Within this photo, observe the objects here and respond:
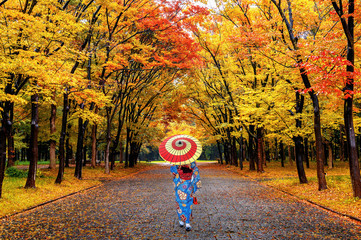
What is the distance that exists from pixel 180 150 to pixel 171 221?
194cm

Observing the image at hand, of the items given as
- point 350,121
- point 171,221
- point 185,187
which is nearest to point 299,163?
point 350,121

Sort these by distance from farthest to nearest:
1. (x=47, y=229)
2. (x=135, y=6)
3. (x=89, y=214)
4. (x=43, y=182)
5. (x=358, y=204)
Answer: (x=135, y=6), (x=43, y=182), (x=358, y=204), (x=89, y=214), (x=47, y=229)

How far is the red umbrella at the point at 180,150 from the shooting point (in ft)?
20.3

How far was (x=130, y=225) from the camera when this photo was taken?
6520 mm

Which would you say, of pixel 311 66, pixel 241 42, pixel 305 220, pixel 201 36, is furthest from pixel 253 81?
pixel 305 220

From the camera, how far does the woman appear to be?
6.29 meters

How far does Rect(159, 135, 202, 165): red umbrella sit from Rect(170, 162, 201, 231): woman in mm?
356

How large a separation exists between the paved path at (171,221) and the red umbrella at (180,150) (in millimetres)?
1563

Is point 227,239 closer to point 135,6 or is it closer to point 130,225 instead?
point 130,225

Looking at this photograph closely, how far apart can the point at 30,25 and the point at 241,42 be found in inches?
391

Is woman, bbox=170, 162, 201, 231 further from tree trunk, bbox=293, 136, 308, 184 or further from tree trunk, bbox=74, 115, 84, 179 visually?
tree trunk, bbox=74, 115, 84, 179

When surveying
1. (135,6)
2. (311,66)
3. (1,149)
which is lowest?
(1,149)

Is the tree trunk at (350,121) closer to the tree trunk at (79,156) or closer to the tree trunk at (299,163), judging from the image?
the tree trunk at (299,163)

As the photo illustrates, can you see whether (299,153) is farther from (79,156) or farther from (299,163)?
(79,156)
